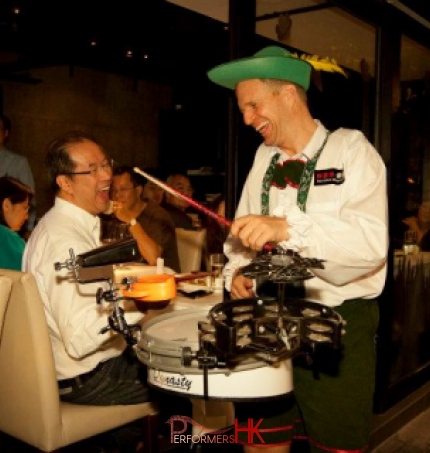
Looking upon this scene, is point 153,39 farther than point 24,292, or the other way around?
point 153,39

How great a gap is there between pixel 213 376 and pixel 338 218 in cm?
65

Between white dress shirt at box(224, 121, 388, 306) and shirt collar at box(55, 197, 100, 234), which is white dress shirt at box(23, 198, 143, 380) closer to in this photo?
shirt collar at box(55, 197, 100, 234)

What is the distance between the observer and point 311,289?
75.7 inches

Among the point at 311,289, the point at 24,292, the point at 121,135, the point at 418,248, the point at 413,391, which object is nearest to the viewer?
the point at 311,289

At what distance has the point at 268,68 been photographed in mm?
1880

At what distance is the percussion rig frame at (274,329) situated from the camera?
1.23 metres

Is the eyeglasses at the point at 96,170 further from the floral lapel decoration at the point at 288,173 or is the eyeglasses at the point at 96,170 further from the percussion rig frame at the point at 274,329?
the percussion rig frame at the point at 274,329

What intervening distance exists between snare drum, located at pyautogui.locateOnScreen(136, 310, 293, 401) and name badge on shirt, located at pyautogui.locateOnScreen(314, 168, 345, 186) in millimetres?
676

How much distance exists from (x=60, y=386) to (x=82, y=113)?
8178 millimetres

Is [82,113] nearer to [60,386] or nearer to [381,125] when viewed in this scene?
[381,125]

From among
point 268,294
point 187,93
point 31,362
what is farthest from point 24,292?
point 187,93

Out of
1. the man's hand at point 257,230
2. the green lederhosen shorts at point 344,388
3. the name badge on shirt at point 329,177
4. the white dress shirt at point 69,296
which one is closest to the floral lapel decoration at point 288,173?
the name badge on shirt at point 329,177

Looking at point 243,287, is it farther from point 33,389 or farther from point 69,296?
point 33,389

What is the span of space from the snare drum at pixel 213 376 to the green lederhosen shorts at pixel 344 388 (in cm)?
58
